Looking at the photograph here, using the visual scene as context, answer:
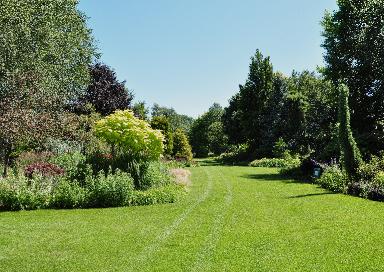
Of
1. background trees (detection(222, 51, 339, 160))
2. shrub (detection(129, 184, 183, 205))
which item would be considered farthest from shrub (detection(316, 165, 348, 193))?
background trees (detection(222, 51, 339, 160))

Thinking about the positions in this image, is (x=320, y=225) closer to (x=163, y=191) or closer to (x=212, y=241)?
(x=212, y=241)

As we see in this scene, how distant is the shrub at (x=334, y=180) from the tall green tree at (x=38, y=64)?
41.9 feet

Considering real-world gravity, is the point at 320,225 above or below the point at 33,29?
below

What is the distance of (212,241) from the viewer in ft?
29.7

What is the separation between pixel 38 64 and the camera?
25.3 meters

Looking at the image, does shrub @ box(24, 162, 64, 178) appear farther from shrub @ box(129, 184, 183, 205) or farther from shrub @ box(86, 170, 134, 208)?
shrub @ box(129, 184, 183, 205)

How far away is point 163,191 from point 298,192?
18.7ft

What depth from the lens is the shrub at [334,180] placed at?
17.7 m

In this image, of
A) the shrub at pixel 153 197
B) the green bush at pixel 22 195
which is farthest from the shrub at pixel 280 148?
the green bush at pixel 22 195

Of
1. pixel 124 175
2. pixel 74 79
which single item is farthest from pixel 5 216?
pixel 74 79

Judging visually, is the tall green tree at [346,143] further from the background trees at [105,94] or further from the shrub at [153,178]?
the background trees at [105,94]

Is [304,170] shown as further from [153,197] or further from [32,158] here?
[32,158]

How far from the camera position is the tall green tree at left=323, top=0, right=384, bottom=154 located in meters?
26.3

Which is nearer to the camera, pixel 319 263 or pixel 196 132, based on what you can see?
pixel 319 263
